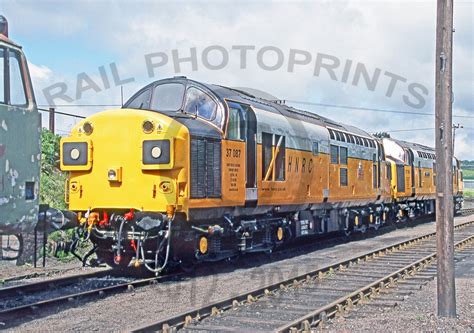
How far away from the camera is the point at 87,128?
38.8 feet

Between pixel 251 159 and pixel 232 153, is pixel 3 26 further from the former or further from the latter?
pixel 251 159

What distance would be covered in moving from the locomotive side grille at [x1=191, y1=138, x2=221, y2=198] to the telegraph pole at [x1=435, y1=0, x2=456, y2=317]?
14.2 ft

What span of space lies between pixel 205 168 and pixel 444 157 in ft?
14.7

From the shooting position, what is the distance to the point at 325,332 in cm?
786

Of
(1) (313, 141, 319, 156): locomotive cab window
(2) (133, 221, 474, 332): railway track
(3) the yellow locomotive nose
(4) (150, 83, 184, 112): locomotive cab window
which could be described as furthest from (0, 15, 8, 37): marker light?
(1) (313, 141, 319, 156): locomotive cab window

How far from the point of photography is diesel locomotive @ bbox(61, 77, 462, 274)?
11.1m

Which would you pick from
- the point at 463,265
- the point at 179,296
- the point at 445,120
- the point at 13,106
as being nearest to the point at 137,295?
the point at 179,296

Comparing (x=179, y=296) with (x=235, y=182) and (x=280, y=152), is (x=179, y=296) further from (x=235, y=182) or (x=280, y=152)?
(x=280, y=152)

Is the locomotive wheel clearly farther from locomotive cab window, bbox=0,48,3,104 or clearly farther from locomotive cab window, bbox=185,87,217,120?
locomotive cab window, bbox=0,48,3,104

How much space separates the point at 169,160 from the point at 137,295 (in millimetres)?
2285

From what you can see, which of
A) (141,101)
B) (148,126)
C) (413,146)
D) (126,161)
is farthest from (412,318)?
(413,146)

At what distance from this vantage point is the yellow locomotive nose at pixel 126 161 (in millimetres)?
10977

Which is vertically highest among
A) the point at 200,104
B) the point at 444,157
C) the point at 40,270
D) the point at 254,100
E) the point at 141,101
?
the point at 254,100

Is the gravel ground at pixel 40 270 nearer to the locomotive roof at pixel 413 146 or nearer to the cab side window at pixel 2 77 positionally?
the cab side window at pixel 2 77
